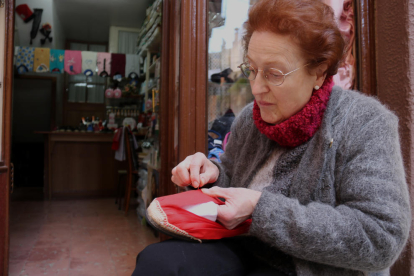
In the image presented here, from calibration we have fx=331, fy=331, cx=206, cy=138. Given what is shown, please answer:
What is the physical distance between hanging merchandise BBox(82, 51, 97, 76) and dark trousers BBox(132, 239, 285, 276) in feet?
18.4

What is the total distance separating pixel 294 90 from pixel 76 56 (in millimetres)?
5651

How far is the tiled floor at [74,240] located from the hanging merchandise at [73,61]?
237cm

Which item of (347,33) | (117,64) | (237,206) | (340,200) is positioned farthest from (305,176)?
(117,64)

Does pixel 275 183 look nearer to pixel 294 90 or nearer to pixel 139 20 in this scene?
pixel 294 90

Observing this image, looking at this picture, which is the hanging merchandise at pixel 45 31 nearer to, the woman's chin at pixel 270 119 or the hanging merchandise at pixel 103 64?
the hanging merchandise at pixel 103 64

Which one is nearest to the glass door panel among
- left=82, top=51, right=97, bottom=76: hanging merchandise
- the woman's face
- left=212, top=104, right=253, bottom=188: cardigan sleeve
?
left=212, top=104, right=253, bottom=188: cardigan sleeve

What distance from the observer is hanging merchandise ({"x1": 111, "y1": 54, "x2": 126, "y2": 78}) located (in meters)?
6.21

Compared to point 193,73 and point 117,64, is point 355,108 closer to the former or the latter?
point 193,73

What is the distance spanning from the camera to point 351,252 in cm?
75

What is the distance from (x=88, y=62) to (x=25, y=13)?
6.54 ft

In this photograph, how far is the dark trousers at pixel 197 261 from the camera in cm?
80

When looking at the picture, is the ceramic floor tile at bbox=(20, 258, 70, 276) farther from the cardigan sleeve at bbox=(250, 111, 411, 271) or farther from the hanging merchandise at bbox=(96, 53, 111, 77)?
the hanging merchandise at bbox=(96, 53, 111, 77)

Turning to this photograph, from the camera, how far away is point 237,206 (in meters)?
0.83

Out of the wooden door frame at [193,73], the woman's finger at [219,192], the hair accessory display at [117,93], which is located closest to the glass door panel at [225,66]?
the wooden door frame at [193,73]
